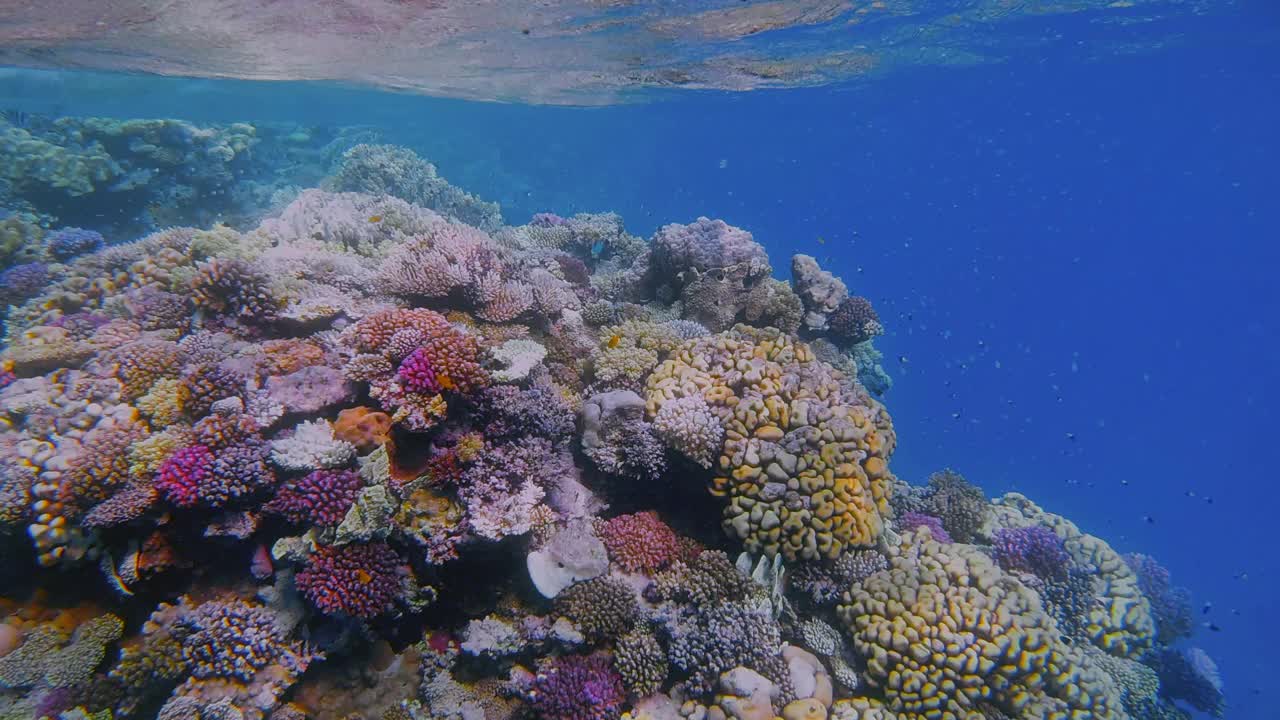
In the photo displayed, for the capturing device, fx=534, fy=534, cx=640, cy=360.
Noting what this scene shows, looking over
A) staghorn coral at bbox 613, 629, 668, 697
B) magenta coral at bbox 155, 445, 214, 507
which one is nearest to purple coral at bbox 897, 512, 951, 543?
staghorn coral at bbox 613, 629, 668, 697

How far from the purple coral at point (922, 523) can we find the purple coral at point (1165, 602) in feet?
23.9

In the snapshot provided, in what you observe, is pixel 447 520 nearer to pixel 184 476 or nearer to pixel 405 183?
pixel 184 476

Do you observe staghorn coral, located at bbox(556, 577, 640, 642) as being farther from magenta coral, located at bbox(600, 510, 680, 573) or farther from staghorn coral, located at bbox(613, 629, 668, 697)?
magenta coral, located at bbox(600, 510, 680, 573)

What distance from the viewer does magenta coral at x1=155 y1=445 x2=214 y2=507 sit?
4820mm

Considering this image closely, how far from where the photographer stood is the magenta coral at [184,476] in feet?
15.8

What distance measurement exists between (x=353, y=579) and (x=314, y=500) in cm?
81

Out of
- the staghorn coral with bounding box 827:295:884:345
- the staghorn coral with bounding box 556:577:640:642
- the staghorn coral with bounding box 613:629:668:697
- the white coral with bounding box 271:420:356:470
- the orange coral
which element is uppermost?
the staghorn coral with bounding box 827:295:884:345

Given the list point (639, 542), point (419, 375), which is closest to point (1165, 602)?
point (639, 542)

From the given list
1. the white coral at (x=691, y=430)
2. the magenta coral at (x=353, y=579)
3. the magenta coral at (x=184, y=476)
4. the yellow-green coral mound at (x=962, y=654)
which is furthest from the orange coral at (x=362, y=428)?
the yellow-green coral mound at (x=962, y=654)

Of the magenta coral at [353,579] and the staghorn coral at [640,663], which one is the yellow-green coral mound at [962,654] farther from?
the magenta coral at [353,579]

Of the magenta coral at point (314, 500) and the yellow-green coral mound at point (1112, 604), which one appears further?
the yellow-green coral mound at point (1112, 604)

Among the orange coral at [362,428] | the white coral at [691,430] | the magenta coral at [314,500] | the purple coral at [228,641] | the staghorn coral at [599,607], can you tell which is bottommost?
the purple coral at [228,641]

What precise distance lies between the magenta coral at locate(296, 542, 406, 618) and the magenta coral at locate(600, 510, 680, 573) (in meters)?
2.17

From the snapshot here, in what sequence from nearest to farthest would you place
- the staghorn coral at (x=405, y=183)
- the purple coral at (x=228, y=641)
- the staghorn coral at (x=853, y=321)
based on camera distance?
1. the purple coral at (x=228, y=641)
2. the staghorn coral at (x=853, y=321)
3. the staghorn coral at (x=405, y=183)
